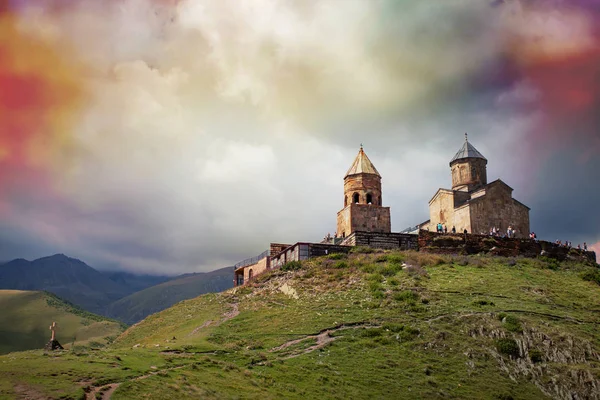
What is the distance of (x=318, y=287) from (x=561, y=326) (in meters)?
13.0

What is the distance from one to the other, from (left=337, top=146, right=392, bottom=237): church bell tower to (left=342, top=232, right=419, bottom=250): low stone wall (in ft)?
7.31

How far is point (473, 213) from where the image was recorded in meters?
44.2

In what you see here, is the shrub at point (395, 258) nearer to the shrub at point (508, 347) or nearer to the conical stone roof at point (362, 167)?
the conical stone roof at point (362, 167)

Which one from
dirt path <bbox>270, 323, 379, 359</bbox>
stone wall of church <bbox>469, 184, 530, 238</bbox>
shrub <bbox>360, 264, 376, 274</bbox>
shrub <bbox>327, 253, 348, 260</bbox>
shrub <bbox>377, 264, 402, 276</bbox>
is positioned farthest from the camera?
stone wall of church <bbox>469, 184, 530, 238</bbox>

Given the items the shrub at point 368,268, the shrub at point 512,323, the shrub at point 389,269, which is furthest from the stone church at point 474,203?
the shrub at point 512,323

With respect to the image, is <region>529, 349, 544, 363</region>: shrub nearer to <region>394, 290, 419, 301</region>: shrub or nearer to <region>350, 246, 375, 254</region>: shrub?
<region>394, 290, 419, 301</region>: shrub

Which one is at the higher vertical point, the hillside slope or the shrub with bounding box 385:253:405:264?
the shrub with bounding box 385:253:405:264

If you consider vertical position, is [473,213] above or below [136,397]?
above

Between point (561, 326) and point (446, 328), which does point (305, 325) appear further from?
point (561, 326)

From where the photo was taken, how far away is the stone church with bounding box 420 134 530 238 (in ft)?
146

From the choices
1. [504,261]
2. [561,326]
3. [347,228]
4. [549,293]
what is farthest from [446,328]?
[347,228]

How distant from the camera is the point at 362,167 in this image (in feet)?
147

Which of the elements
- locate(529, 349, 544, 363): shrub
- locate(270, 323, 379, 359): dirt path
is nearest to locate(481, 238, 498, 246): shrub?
locate(529, 349, 544, 363): shrub

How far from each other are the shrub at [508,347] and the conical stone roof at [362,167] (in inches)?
855
